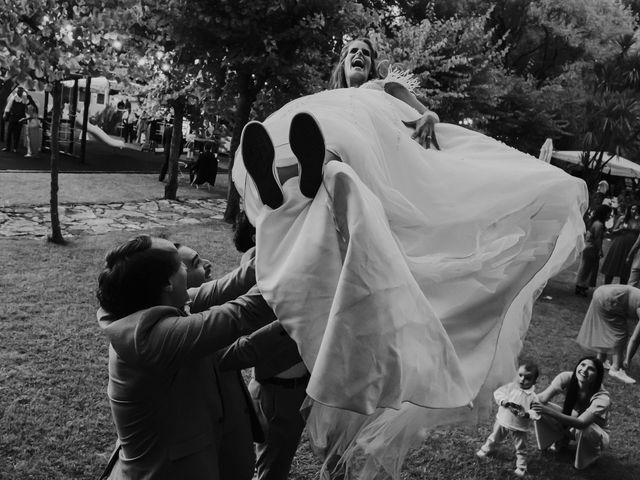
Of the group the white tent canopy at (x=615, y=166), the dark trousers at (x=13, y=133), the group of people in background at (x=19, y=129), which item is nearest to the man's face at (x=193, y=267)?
the group of people in background at (x=19, y=129)

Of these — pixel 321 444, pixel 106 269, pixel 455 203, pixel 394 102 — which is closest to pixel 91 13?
pixel 394 102

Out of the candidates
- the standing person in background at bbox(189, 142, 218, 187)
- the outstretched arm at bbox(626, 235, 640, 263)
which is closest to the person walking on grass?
the outstretched arm at bbox(626, 235, 640, 263)

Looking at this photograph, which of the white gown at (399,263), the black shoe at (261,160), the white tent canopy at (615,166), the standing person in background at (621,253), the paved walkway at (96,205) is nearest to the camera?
the white gown at (399,263)

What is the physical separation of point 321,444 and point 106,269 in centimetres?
120

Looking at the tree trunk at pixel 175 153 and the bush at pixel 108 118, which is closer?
the tree trunk at pixel 175 153

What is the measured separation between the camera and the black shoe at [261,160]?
1889 mm

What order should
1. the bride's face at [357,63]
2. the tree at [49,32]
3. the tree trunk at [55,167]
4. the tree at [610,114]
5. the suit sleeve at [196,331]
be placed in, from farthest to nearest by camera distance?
1. the tree at [610,114]
2. the tree trunk at [55,167]
3. the tree at [49,32]
4. the bride's face at [357,63]
5. the suit sleeve at [196,331]

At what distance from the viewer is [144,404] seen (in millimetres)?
2131

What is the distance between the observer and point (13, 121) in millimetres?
16250

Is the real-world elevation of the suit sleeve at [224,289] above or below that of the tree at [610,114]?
below

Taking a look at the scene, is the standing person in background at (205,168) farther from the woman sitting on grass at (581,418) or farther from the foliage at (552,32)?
the woman sitting on grass at (581,418)

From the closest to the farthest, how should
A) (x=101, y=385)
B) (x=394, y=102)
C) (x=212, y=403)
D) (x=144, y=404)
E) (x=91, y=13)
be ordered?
(x=144, y=404)
(x=212, y=403)
(x=394, y=102)
(x=91, y=13)
(x=101, y=385)

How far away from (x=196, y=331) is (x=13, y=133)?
1691 cm

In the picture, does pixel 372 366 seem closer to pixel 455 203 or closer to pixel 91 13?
pixel 455 203
